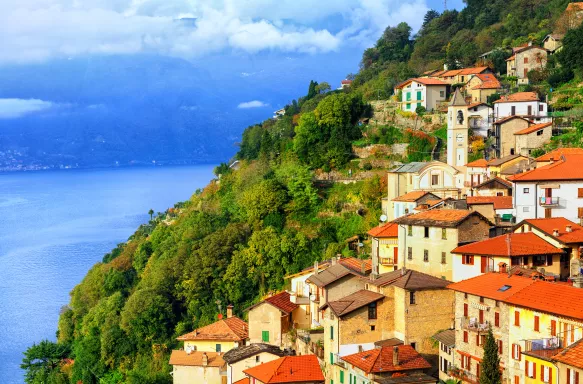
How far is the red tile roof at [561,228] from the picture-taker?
31.9 metres

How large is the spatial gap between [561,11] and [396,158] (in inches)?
1006

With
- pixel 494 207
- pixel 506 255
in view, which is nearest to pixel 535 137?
pixel 494 207

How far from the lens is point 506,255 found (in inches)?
1201

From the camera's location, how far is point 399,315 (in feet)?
103

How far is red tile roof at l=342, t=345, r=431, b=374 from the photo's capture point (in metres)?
28.0

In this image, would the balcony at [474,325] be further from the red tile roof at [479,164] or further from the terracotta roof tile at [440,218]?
the red tile roof at [479,164]

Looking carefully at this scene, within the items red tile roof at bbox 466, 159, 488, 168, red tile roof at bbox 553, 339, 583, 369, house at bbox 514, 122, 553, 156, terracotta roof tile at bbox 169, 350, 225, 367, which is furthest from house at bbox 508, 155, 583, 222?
red tile roof at bbox 553, 339, 583, 369

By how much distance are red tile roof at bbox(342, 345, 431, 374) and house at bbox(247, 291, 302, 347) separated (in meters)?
8.97

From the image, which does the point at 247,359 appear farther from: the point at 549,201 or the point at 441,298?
the point at 549,201

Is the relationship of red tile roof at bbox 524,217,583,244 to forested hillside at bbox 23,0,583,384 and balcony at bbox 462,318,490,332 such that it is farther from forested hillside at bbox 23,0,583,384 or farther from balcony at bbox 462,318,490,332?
forested hillside at bbox 23,0,583,384

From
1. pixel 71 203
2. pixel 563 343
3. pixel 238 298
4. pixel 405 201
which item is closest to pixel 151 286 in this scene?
pixel 238 298

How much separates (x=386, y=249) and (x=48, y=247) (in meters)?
74.3

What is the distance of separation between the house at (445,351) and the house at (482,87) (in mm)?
30493

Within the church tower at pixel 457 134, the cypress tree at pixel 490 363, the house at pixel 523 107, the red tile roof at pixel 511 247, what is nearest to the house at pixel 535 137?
the house at pixel 523 107
